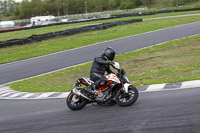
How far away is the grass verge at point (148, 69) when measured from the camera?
11155mm

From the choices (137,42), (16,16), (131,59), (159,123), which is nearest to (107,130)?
(159,123)

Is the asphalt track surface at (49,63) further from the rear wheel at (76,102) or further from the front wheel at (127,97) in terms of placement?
the front wheel at (127,97)

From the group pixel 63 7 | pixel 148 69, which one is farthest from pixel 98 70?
pixel 63 7

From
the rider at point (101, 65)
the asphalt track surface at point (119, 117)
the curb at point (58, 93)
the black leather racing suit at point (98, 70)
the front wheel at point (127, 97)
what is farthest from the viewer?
the curb at point (58, 93)

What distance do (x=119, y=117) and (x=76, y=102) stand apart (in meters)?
1.98

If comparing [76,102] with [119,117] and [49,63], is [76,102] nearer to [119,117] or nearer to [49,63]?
[119,117]

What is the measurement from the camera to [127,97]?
7.44 metres

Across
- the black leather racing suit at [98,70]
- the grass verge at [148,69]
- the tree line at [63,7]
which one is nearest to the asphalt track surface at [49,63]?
the grass verge at [148,69]

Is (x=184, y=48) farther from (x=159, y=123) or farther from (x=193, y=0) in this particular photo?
(x=193, y=0)

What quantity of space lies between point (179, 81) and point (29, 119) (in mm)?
5125

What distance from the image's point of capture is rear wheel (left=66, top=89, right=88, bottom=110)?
8047 mm

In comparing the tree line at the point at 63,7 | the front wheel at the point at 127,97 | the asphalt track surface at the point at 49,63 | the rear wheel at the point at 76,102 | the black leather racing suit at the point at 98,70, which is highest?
the tree line at the point at 63,7

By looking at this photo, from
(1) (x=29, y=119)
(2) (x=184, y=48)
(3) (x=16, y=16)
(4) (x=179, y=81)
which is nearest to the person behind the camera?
(1) (x=29, y=119)

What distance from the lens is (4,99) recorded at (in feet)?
36.2
